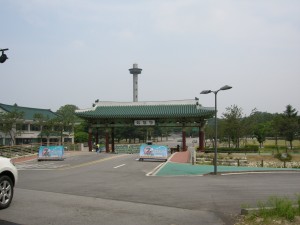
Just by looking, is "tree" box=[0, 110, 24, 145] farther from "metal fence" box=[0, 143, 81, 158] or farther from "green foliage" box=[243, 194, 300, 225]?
"green foliage" box=[243, 194, 300, 225]

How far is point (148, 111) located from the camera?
144ft

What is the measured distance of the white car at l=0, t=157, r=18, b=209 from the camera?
7.83m

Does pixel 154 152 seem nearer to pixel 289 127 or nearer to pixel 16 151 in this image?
pixel 16 151

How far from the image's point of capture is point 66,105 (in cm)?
6309

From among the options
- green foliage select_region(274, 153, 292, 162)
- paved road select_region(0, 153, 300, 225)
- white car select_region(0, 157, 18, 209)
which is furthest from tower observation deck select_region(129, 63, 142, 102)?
white car select_region(0, 157, 18, 209)

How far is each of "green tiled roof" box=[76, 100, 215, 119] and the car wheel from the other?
34.6 m

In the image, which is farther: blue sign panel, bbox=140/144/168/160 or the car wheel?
blue sign panel, bbox=140/144/168/160

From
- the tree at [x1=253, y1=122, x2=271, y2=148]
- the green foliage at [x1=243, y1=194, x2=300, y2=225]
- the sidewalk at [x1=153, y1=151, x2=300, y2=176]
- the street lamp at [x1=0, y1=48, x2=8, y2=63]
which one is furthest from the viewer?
the tree at [x1=253, y1=122, x2=271, y2=148]

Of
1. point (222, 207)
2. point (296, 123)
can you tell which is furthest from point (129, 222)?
point (296, 123)

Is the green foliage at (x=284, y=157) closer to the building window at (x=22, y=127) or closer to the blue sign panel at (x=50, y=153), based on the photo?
the blue sign panel at (x=50, y=153)

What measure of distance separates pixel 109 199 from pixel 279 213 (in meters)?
5.01

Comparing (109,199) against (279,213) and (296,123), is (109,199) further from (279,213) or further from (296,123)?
(296,123)

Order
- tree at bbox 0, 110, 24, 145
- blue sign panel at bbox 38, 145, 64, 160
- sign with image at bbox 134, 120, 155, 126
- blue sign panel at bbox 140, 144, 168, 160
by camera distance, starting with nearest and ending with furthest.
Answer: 1. blue sign panel at bbox 140, 144, 168, 160
2. blue sign panel at bbox 38, 145, 64, 160
3. sign with image at bbox 134, 120, 155, 126
4. tree at bbox 0, 110, 24, 145

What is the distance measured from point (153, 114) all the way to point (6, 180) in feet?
115
